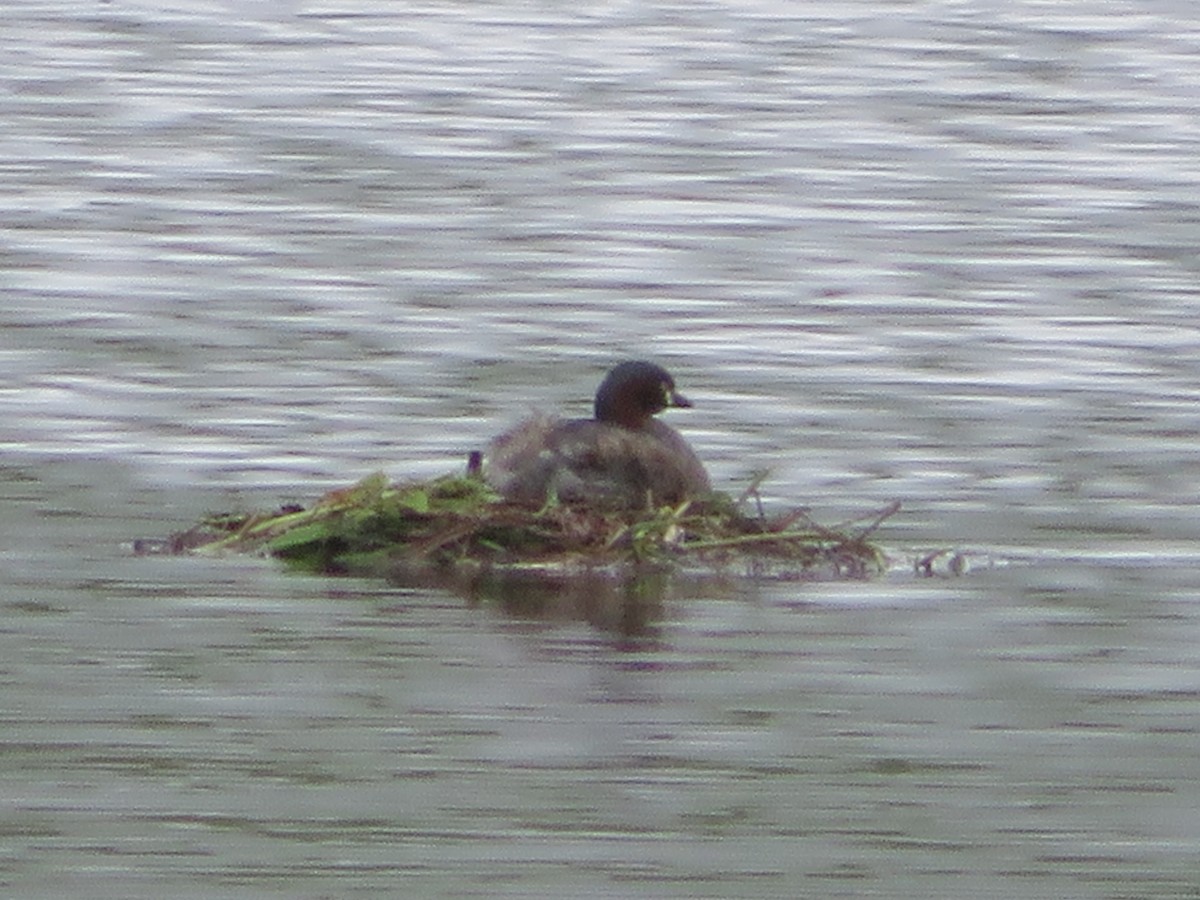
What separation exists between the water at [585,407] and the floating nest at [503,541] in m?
0.27

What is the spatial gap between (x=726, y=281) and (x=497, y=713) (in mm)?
9488

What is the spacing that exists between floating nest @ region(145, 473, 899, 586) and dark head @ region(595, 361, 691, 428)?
940 mm

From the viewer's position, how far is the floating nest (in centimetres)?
1329

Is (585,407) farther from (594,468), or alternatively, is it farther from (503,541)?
(503,541)

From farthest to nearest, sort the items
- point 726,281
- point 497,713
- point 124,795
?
point 726,281
point 497,713
point 124,795

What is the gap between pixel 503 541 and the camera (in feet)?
44.1

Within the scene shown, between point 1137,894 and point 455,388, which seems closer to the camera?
point 1137,894

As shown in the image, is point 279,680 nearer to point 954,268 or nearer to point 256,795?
point 256,795

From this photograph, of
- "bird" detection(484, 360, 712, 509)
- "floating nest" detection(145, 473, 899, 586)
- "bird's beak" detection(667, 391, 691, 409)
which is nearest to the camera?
"floating nest" detection(145, 473, 899, 586)

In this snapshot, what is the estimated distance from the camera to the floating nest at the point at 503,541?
13.3 metres

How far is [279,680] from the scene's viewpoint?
11.3 metres

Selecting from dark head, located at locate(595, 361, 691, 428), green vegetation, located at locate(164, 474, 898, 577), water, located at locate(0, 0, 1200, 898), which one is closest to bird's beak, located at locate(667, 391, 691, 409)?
dark head, located at locate(595, 361, 691, 428)

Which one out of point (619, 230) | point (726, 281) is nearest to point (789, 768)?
point (726, 281)

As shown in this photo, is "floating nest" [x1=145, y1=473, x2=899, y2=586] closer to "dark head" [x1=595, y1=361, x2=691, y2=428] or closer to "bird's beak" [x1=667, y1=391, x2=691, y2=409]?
"dark head" [x1=595, y1=361, x2=691, y2=428]
